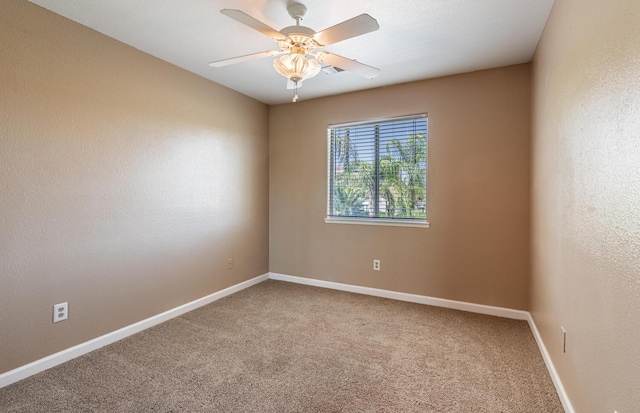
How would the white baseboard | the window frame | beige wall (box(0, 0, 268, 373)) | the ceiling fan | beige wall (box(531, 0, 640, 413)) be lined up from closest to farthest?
beige wall (box(531, 0, 640, 413)) < the ceiling fan < the white baseboard < beige wall (box(0, 0, 268, 373)) < the window frame

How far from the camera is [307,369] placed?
6.88 ft

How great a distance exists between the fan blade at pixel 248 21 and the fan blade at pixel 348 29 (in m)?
0.26

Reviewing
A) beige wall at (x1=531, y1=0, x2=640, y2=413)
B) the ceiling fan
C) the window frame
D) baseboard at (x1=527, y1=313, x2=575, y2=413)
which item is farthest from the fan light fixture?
baseboard at (x1=527, y1=313, x2=575, y2=413)

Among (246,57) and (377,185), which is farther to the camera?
(377,185)

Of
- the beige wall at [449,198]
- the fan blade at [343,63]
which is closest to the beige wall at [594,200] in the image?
the beige wall at [449,198]

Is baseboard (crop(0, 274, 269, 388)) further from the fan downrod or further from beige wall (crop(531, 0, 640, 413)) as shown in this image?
beige wall (crop(531, 0, 640, 413))

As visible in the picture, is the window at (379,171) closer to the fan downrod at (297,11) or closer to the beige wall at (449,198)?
the beige wall at (449,198)

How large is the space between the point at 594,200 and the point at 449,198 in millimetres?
1873

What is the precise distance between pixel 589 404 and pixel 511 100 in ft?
8.22

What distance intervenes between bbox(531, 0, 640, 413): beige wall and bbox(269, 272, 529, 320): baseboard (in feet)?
2.81

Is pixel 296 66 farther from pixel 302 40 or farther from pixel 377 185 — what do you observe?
pixel 377 185

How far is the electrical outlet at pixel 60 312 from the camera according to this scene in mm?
2160

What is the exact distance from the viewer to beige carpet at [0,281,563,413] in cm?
176

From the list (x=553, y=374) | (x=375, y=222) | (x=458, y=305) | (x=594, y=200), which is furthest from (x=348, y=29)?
(x=458, y=305)
